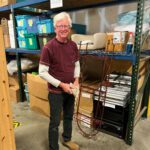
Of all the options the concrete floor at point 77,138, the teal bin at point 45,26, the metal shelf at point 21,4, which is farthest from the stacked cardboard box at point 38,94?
the metal shelf at point 21,4

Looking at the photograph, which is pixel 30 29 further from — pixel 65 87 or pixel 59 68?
pixel 65 87

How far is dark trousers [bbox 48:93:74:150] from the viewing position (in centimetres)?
150

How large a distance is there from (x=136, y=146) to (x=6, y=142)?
129 cm

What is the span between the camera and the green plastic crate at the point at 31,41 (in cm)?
242

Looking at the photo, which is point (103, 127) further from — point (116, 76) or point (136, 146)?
point (116, 76)

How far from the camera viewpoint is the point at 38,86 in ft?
7.75

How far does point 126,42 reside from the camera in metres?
1.72

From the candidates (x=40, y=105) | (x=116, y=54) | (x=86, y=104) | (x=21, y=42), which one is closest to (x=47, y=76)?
(x=116, y=54)

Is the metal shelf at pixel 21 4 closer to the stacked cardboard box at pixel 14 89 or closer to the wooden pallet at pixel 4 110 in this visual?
the stacked cardboard box at pixel 14 89

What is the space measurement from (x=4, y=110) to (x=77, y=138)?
1.06 m

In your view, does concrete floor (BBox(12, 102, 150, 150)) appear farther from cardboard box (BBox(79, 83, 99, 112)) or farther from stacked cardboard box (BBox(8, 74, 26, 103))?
stacked cardboard box (BBox(8, 74, 26, 103))

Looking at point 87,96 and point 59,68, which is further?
point 87,96

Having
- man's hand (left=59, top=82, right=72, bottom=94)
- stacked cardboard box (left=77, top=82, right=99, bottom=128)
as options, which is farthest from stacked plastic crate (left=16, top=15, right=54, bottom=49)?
man's hand (left=59, top=82, right=72, bottom=94)

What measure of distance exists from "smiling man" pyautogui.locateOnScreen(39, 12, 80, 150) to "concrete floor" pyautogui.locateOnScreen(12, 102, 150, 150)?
35 cm
